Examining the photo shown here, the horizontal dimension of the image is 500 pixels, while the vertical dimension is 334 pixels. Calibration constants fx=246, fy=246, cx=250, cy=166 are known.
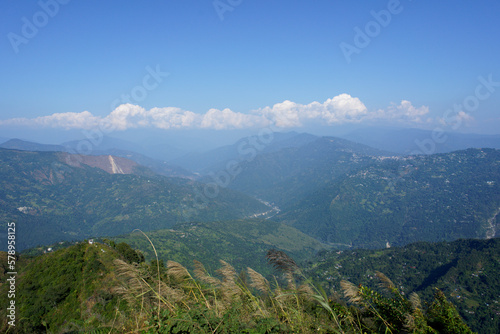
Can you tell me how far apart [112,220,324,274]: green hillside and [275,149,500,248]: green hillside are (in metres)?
40.1

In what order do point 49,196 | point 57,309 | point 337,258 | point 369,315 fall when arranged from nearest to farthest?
point 369,315, point 57,309, point 337,258, point 49,196

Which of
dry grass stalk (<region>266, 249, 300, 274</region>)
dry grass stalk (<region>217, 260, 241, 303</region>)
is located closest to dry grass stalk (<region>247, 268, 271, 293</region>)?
dry grass stalk (<region>217, 260, 241, 303</region>)

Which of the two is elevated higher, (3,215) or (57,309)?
(57,309)

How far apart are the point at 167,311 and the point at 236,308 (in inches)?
46.1

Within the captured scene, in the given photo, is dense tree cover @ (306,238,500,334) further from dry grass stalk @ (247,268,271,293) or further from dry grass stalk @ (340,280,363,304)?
dry grass stalk @ (247,268,271,293)

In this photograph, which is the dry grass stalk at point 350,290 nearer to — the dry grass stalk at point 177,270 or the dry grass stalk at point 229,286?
the dry grass stalk at point 229,286

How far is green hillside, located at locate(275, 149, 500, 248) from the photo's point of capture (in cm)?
14225

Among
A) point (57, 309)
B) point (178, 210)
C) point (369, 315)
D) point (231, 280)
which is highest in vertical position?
point (231, 280)

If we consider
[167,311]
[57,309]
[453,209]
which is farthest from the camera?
[453,209]

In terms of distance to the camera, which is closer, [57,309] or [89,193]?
[57,309]

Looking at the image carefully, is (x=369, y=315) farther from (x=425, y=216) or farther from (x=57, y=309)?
(x=425, y=216)

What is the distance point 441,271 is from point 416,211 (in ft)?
351

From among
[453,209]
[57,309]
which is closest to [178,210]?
[57,309]

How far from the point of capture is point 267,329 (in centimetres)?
374
